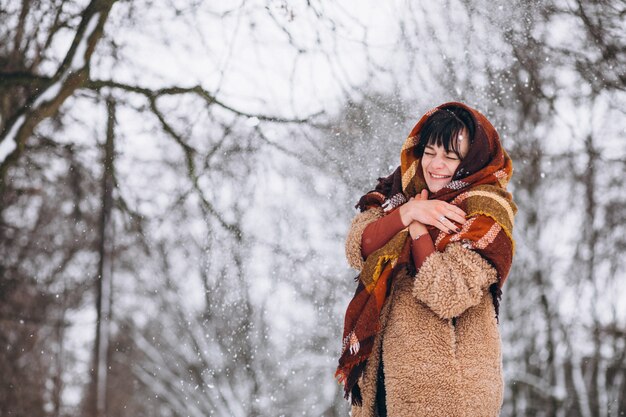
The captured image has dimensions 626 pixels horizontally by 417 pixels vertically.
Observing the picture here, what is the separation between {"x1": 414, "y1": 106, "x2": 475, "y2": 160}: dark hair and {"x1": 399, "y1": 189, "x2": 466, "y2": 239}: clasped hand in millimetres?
119

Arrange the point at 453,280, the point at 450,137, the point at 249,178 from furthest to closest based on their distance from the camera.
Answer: the point at 249,178
the point at 450,137
the point at 453,280

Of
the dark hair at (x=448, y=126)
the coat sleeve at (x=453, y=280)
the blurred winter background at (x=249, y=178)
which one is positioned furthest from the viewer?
the blurred winter background at (x=249, y=178)

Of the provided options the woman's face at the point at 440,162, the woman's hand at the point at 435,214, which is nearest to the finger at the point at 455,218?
the woman's hand at the point at 435,214

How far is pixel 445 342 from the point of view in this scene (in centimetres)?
142

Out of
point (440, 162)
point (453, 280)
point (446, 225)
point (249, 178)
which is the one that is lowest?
point (453, 280)

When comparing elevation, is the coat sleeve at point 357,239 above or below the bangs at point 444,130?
below

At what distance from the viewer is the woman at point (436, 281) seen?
1400mm

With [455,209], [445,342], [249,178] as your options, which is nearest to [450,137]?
[455,209]

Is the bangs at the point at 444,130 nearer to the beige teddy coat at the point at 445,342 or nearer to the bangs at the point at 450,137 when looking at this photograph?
the bangs at the point at 450,137

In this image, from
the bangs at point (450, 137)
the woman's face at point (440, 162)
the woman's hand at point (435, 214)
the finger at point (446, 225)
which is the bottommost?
the finger at point (446, 225)

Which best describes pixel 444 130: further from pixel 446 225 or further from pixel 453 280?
pixel 453 280

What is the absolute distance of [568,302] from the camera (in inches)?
112

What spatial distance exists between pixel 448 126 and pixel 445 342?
40 centimetres

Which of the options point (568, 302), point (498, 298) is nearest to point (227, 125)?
point (568, 302)
